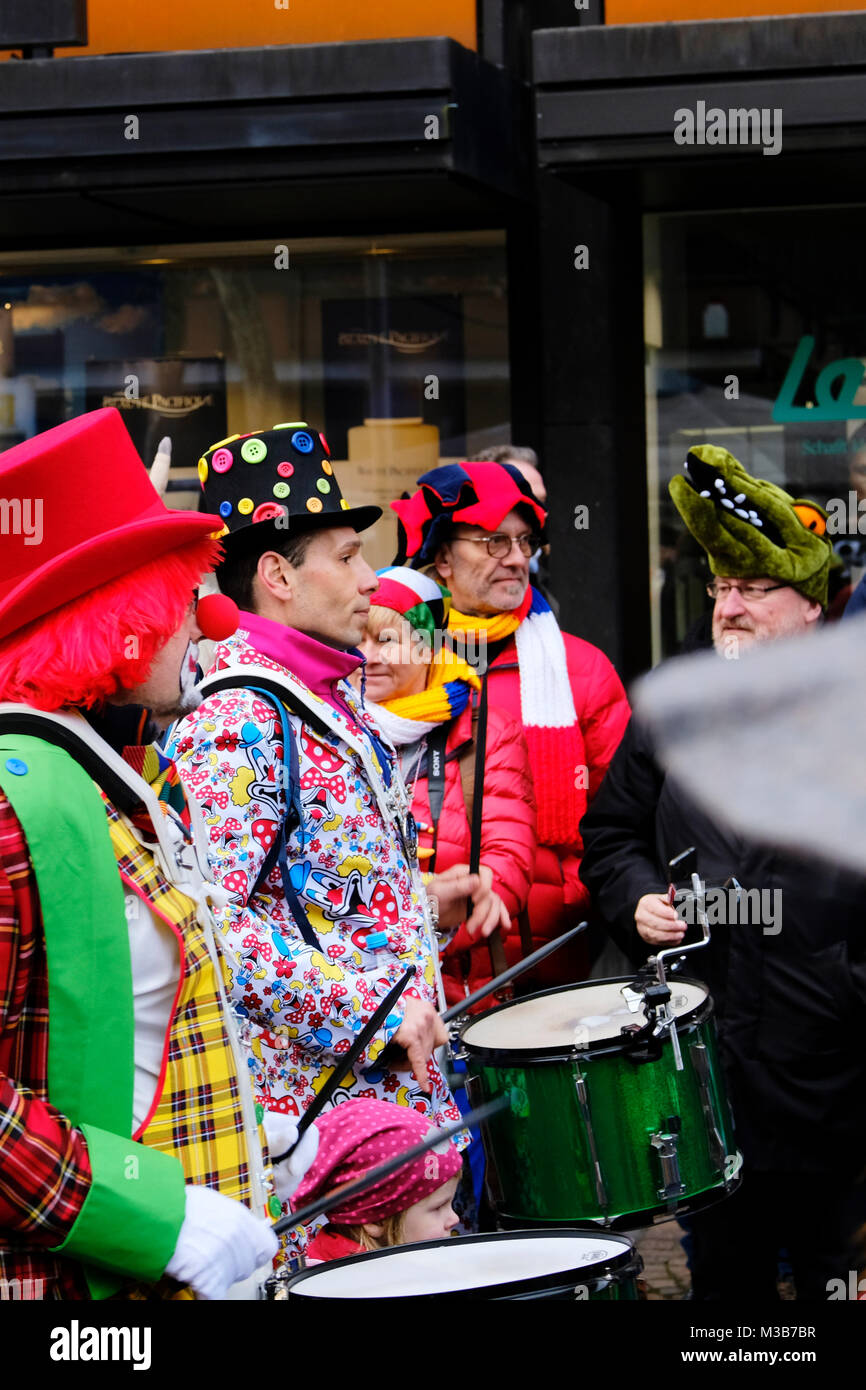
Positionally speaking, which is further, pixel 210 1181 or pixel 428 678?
pixel 428 678

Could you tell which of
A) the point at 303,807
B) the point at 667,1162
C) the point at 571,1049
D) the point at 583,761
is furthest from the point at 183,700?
the point at 583,761

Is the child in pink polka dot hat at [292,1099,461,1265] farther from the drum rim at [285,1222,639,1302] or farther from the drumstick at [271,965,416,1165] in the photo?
the drum rim at [285,1222,639,1302]

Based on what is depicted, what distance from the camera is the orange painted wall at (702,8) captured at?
611cm

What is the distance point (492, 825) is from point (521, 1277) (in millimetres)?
2059

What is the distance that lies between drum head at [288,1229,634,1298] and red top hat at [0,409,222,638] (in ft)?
3.44

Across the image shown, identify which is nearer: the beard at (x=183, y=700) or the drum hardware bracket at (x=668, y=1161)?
the beard at (x=183, y=700)

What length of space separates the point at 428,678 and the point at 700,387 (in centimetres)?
278

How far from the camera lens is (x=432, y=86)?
573cm

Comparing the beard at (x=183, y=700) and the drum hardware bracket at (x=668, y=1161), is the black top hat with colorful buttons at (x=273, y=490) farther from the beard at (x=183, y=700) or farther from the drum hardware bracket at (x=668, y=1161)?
the drum hardware bracket at (x=668, y=1161)

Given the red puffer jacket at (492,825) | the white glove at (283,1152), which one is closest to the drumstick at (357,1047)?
the white glove at (283,1152)

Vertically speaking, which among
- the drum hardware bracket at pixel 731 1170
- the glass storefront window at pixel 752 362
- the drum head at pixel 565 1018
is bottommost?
the drum hardware bracket at pixel 731 1170

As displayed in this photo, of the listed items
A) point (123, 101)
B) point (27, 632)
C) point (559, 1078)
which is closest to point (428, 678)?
point (559, 1078)

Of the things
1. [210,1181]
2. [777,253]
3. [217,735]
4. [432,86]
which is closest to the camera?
[210,1181]

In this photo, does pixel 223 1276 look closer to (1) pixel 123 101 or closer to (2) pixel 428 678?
(2) pixel 428 678
